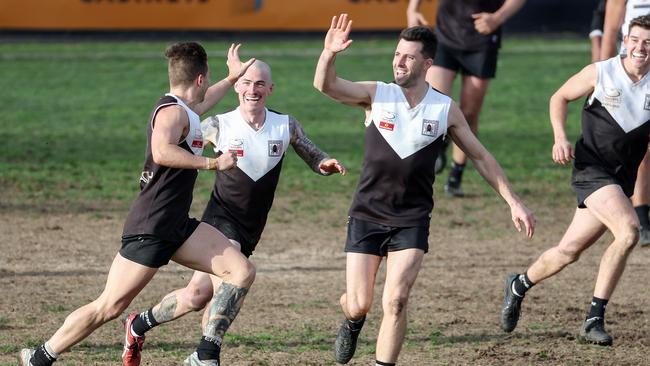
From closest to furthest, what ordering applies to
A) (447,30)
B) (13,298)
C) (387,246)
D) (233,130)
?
(387,246), (233,130), (13,298), (447,30)

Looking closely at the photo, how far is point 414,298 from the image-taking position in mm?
9852

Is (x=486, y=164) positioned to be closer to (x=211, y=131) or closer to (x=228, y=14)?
(x=211, y=131)

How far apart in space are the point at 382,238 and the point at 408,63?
3.69 ft

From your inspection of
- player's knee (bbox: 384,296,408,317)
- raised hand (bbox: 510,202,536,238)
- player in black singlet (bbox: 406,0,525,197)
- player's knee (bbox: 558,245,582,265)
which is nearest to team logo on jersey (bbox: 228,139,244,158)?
player's knee (bbox: 384,296,408,317)

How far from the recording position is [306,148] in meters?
8.27

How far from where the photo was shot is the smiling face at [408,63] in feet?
25.4

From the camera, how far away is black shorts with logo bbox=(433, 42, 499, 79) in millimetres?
13719

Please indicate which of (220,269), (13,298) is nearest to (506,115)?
(13,298)

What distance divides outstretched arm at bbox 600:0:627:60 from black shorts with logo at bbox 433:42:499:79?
254cm

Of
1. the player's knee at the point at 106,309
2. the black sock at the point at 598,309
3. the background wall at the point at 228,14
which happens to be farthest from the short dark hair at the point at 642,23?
the background wall at the point at 228,14

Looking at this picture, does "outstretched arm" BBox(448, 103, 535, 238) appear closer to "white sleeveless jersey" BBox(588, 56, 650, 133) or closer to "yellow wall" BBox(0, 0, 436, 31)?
"white sleeveless jersey" BBox(588, 56, 650, 133)

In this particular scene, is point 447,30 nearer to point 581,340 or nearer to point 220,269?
point 581,340

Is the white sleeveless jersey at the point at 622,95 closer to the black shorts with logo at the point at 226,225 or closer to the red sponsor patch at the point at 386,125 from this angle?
the red sponsor patch at the point at 386,125

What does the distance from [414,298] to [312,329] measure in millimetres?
1293
